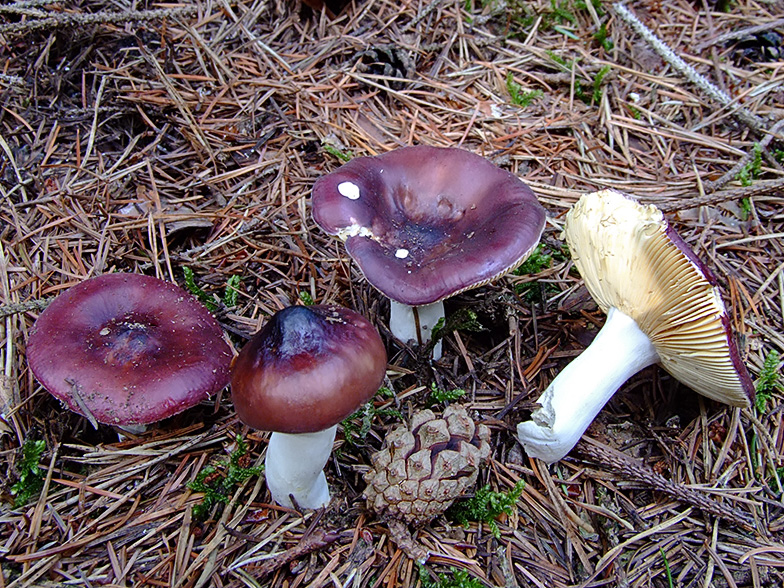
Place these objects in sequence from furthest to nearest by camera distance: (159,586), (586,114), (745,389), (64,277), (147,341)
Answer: (586,114), (64,277), (147,341), (745,389), (159,586)

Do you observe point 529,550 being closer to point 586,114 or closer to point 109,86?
point 586,114

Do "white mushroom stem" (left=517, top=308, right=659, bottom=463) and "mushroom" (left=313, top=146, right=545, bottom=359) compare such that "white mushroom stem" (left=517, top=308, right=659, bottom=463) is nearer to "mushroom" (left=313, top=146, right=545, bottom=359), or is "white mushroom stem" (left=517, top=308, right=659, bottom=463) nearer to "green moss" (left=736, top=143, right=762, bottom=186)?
"mushroom" (left=313, top=146, right=545, bottom=359)

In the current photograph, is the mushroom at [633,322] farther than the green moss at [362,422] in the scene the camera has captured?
No

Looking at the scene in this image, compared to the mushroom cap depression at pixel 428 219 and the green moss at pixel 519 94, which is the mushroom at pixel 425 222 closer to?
the mushroom cap depression at pixel 428 219

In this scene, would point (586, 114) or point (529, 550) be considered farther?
point (586, 114)

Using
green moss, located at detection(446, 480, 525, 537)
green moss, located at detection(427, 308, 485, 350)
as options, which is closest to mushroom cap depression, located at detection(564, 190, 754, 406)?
green moss, located at detection(427, 308, 485, 350)

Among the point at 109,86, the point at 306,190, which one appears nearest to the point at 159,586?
the point at 306,190

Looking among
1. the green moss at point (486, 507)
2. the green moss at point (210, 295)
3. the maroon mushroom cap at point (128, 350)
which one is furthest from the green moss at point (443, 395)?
the green moss at point (210, 295)
